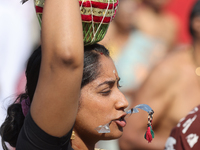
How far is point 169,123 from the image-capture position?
3637 mm

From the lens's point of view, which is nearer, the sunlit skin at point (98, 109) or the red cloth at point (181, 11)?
the sunlit skin at point (98, 109)

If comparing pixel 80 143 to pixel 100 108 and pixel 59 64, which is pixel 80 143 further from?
pixel 59 64

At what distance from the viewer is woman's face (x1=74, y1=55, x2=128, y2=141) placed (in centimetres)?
166

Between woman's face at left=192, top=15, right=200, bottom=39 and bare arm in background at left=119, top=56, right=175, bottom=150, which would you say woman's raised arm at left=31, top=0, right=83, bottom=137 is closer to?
bare arm in background at left=119, top=56, right=175, bottom=150

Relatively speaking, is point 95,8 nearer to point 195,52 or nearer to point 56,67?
point 56,67

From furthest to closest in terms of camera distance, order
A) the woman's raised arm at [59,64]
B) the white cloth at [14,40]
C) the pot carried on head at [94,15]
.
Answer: the white cloth at [14,40] < the pot carried on head at [94,15] < the woman's raised arm at [59,64]

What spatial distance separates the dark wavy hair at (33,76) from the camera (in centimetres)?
170

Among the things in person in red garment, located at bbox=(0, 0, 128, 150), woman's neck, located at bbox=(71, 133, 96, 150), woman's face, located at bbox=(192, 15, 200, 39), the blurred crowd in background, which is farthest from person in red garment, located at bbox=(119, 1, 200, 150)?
person in red garment, located at bbox=(0, 0, 128, 150)

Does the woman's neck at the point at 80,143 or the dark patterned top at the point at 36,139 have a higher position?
the dark patterned top at the point at 36,139

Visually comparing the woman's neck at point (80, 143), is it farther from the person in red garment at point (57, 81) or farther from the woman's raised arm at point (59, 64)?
the woman's raised arm at point (59, 64)

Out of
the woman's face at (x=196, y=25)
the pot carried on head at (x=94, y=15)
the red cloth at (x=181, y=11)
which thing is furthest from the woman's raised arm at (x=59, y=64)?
the red cloth at (x=181, y=11)

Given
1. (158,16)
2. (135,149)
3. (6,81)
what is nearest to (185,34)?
(158,16)

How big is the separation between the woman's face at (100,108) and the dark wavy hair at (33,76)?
42 mm

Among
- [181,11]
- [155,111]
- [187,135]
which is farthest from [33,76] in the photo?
[181,11]
